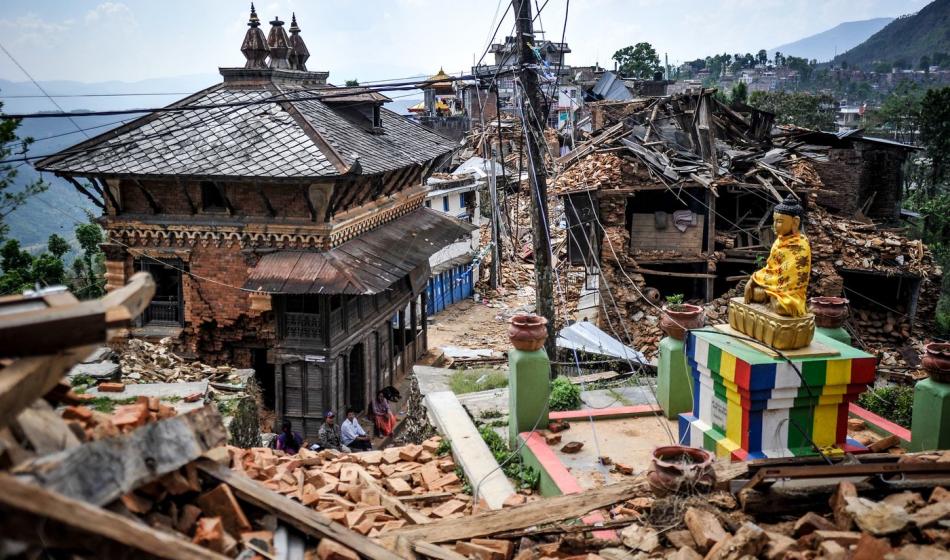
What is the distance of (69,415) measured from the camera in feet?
17.0

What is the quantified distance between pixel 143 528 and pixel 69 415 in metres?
1.57

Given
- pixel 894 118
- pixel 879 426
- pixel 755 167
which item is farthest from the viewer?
pixel 894 118

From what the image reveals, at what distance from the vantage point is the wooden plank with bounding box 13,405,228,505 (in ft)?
13.8

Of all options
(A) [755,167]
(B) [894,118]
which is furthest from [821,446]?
(B) [894,118]

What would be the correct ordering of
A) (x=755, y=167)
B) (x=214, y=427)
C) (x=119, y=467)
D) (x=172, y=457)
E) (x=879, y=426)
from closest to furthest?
(x=119, y=467)
(x=172, y=457)
(x=214, y=427)
(x=879, y=426)
(x=755, y=167)

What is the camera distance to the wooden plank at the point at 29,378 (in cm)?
403

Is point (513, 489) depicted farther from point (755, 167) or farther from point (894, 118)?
point (894, 118)

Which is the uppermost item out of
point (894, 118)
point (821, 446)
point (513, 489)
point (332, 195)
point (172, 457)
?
point (894, 118)

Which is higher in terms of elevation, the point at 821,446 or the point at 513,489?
the point at 821,446

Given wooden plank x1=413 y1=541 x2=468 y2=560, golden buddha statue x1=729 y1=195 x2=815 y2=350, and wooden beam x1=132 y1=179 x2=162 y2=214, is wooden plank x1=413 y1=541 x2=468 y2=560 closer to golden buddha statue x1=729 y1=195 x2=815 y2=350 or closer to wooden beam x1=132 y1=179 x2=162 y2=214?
golden buddha statue x1=729 y1=195 x2=815 y2=350

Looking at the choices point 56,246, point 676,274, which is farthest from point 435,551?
point 56,246

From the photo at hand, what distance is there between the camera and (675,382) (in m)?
11.5

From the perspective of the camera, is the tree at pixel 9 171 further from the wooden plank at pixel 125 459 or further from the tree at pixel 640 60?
the tree at pixel 640 60

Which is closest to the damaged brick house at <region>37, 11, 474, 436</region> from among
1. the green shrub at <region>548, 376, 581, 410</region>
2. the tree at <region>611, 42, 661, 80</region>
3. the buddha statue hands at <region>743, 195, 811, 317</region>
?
the green shrub at <region>548, 376, 581, 410</region>
